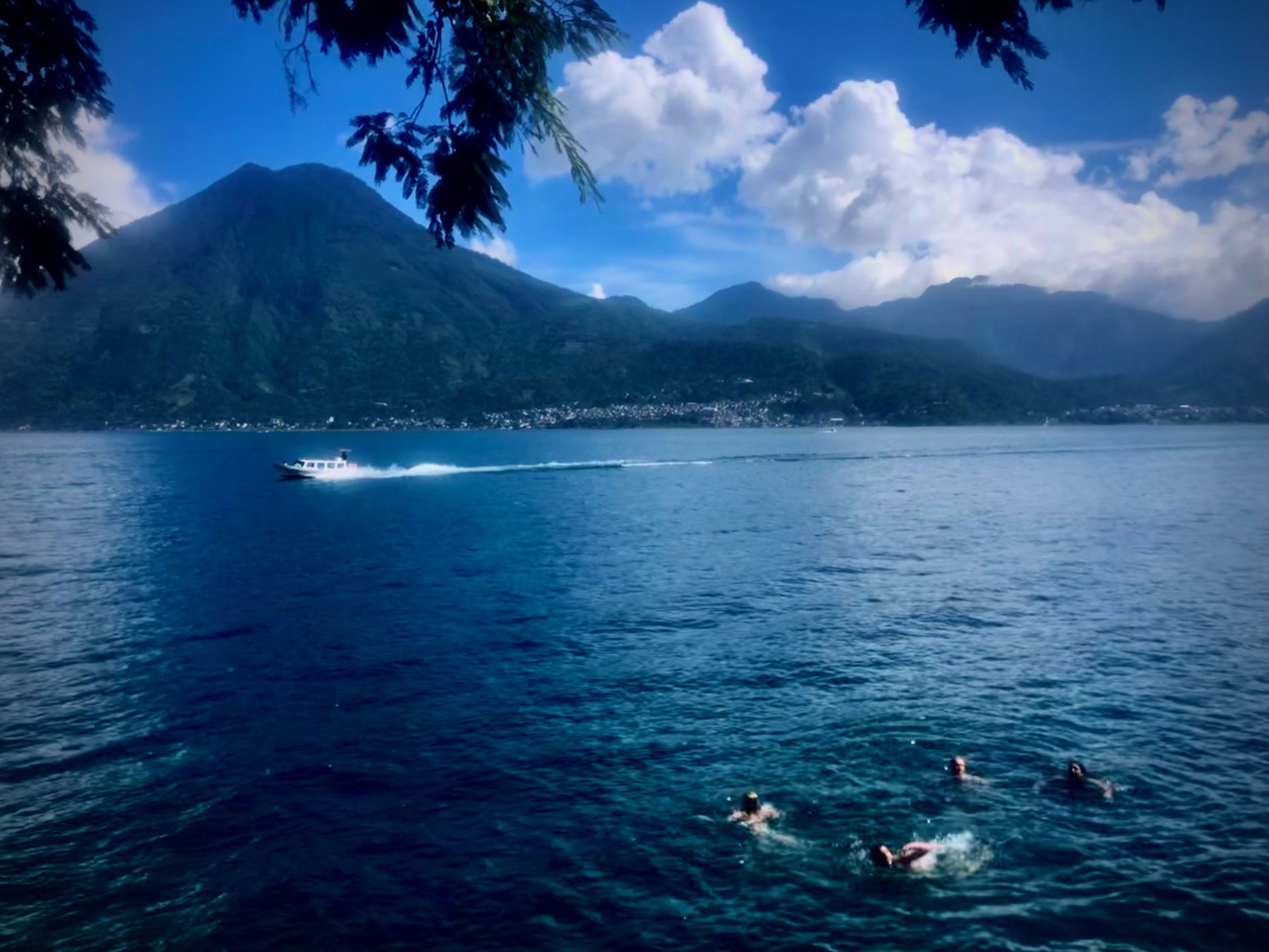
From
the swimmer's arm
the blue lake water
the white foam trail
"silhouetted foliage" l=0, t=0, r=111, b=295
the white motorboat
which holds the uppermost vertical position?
"silhouetted foliage" l=0, t=0, r=111, b=295

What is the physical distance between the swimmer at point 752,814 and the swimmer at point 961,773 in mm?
6053

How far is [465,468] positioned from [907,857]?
464 feet

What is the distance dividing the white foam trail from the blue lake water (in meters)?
68.3

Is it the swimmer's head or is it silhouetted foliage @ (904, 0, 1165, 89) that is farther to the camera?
the swimmer's head

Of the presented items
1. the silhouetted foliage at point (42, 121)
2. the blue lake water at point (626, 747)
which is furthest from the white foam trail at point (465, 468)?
the silhouetted foliage at point (42, 121)

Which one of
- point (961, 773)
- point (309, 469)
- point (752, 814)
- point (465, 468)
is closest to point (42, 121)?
point (752, 814)

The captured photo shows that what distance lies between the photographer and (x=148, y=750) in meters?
25.6

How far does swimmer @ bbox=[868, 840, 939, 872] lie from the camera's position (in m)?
18.8

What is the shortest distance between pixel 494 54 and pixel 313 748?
80.3 feet

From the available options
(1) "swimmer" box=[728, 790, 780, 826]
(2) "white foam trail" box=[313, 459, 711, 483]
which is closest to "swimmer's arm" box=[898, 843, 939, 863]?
(1) "swimmer" box=[728, 790, 780, 826]

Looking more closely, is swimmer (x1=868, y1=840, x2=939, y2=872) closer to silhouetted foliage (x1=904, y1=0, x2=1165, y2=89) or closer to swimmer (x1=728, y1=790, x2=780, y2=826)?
swimmer (x1=728, y1=790, x2=780, y2=826)

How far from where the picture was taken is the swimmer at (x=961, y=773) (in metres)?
23.0

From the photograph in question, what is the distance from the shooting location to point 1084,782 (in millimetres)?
22859

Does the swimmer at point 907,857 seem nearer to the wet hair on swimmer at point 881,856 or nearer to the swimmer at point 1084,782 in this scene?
the wet hair on swimmer at point 881,856
